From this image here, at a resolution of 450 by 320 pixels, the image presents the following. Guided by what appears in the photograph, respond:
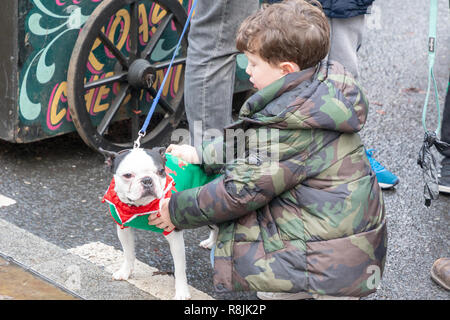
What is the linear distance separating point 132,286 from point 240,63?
209 cm

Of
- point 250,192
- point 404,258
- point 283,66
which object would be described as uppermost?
point 283,66

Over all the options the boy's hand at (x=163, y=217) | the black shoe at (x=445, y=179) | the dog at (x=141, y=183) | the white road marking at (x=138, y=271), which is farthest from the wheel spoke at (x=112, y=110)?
the black shoe at (x=445, y=179)

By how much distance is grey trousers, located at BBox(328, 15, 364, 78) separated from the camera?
347cm

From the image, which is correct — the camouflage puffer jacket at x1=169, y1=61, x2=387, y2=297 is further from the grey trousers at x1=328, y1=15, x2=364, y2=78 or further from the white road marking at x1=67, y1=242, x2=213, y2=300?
the grey trousers at x1=328, y1=15, x2=364, y2=78

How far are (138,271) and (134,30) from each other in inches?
60.0

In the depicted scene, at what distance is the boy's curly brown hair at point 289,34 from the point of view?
7.73ft

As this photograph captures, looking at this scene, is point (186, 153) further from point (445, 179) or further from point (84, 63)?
point (445, 179)

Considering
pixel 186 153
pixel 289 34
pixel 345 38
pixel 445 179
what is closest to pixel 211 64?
pixel 186 153

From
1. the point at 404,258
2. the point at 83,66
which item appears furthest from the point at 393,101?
the point at 83,66

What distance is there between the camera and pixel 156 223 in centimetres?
259

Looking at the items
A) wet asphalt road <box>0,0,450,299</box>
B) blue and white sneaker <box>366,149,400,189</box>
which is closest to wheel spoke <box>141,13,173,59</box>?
wet asphalt road <box>0,0,450,299</box>

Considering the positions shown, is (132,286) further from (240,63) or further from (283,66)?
(240,63)

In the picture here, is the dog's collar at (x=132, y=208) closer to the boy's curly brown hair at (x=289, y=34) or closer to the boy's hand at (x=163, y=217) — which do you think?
the boy's hand at (x=163, y=217)

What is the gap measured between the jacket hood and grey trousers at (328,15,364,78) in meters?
1.11
